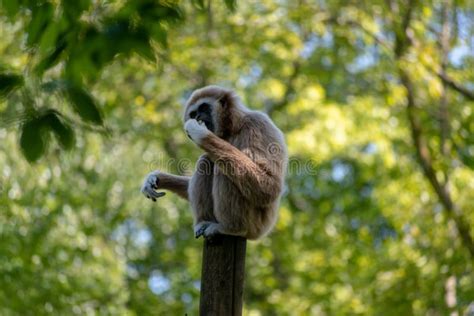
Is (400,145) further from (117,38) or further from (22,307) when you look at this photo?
(117,38)

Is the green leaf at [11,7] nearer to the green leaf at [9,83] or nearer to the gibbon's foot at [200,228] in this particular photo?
the green leaf at [9,83]

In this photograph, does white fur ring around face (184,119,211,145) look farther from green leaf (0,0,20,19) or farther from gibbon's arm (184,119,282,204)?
green leaf (0,0,20,19)

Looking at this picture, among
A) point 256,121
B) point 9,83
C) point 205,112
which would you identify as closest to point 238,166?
point 256,121

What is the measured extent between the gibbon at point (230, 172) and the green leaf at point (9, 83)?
3.36 m

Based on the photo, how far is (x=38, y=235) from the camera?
11.9 m

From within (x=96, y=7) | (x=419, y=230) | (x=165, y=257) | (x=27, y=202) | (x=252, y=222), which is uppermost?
(x=96, y=7)

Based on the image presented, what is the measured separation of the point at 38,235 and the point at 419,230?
7.02 meters

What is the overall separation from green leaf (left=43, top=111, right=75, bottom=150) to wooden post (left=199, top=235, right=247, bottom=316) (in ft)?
9.08

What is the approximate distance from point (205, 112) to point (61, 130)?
14.0 ft

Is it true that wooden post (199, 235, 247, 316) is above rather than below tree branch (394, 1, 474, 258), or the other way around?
above

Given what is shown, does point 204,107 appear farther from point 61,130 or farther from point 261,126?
point 61,130

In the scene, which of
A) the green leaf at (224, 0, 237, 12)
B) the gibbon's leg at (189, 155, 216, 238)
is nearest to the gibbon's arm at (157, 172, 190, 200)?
the gibbon's leg at (189, 155, 216, 238)

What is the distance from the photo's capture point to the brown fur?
6055mm

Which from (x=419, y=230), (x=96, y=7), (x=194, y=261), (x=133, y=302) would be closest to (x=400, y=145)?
(x=419, y=230)
